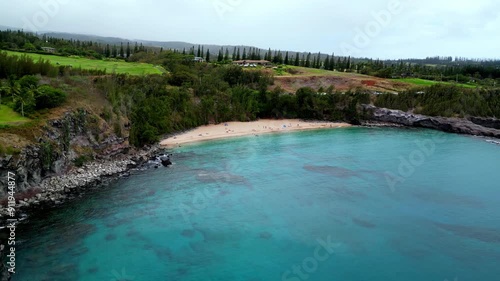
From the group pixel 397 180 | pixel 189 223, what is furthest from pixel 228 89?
pixel 189 223

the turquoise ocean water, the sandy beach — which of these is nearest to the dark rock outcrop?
the sandy beach

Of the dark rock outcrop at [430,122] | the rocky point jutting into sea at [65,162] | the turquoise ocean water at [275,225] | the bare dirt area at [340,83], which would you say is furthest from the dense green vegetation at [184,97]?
the turquoise ocean water at [275,225]

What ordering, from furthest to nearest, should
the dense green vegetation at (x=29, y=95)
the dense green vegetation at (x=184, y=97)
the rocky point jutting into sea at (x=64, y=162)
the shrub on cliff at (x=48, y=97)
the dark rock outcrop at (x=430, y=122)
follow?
the dark rock outcrop at (x=430, y=122) < the dense green vegetation at (x=184, y=97) < the shrub on cliff at (x=48, y=97) < the dense green vegetation at (x=29, y=95) < the rocky point jutting into sea at (x=64, y=162)

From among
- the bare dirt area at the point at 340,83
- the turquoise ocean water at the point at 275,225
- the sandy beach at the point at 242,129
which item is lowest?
the turquoise ocean water at the point at 275,225

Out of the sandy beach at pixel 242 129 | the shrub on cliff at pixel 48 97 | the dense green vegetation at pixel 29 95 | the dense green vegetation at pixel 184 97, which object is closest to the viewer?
the dense green vegetation at pixel 29 95

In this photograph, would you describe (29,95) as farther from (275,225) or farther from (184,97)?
(184,97)

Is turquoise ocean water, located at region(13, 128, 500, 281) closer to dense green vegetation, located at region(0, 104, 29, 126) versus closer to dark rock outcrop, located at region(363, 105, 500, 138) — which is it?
dense green vegetation, located at region(0, 104, 29, 126)

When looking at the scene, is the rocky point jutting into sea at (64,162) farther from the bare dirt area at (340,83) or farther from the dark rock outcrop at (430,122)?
the bare dirt area at (340,83)

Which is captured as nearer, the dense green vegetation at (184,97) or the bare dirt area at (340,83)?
the dense green vegetation at (184,97)
